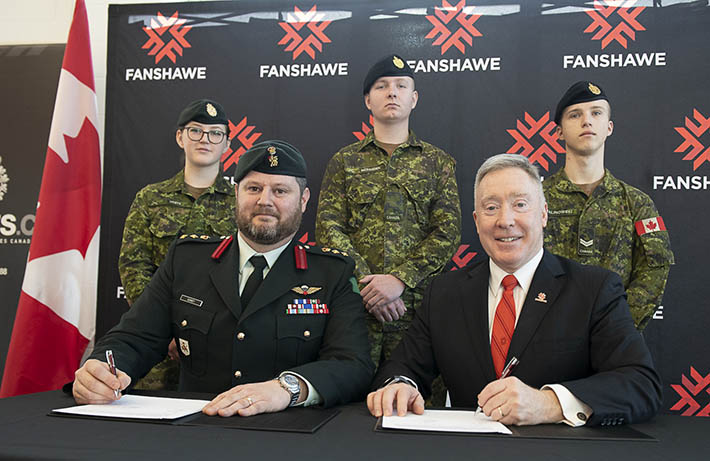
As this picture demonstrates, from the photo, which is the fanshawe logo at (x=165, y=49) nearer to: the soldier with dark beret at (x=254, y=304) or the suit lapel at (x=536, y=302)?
the soldier with dark beret at (x=254, y=304)

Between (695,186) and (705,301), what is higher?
(695,186)

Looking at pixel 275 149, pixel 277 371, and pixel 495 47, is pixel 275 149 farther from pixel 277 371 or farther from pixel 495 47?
pixel 495 47

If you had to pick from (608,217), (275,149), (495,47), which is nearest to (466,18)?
(495,47)

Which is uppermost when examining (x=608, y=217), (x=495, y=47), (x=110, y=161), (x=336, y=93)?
(x=495, y=47)

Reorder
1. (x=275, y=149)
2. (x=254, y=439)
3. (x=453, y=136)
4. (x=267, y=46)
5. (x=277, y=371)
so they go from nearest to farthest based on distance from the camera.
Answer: (x=254, y=439) → (x=277, y=371) → (x=275, y=149) → (x=453, y=136) → (x=267, y=46)

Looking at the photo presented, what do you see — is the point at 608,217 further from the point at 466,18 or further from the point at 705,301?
the point at 466,18

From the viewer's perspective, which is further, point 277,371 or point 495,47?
point 495,47

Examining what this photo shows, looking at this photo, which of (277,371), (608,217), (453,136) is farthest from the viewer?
(453,136)

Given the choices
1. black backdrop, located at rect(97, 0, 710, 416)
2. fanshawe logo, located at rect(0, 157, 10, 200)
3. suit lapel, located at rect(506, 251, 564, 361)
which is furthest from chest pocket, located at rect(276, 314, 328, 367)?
fanshawe logo, located at rect(0, 157, 10, 200)

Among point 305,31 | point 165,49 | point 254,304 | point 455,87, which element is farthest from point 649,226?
point 165,49

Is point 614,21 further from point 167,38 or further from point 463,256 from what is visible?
point 167,38

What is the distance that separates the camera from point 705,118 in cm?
316

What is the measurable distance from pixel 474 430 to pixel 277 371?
830mm

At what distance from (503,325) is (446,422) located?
19.8 inches
